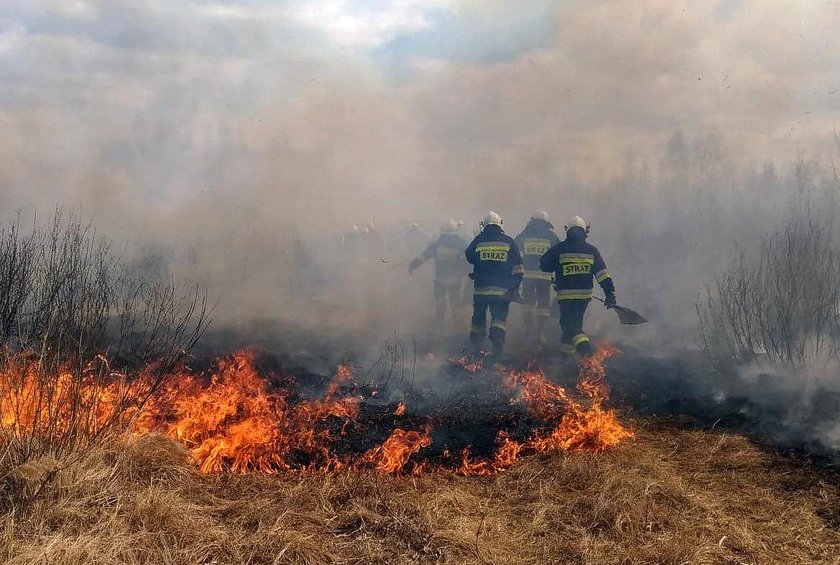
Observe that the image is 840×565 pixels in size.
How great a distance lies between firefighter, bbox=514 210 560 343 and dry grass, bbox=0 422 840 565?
5800mm

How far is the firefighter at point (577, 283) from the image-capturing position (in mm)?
8609

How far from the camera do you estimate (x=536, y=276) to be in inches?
426

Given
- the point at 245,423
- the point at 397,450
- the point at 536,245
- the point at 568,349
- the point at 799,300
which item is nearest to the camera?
the point at 397,450

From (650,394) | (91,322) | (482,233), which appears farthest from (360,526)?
(482,233)

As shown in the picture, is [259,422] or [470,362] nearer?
[259,422]

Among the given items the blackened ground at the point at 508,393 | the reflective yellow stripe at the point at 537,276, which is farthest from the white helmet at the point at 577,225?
the blackened ground at the point at 508,393

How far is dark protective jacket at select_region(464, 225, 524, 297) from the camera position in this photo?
928cm

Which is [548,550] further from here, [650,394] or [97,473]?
[650,394]

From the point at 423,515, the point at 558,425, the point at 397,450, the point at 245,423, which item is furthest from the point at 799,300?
the point at 245,423

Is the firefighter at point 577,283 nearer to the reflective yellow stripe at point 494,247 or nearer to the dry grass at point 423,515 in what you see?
the reflective yellow stripe at point 494,247

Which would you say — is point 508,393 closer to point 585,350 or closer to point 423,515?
point 585,350

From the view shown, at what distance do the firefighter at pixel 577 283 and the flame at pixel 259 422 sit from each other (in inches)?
64.5

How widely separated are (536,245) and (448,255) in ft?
6.29

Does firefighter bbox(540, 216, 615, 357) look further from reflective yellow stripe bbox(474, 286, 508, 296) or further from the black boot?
reflective yellow stripe bbox(474, 286, 508, 296)
